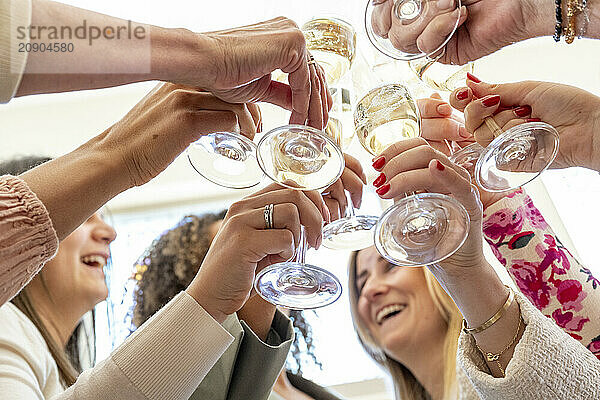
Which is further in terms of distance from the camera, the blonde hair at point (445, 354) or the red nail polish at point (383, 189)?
the blonde hair at point (445, 354)

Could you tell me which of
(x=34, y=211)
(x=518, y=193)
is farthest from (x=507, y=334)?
(x=34, y=211)

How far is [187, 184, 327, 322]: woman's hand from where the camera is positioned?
93 cm

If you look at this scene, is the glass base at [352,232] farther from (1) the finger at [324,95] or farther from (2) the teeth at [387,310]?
(2) the teeth at [387,310]

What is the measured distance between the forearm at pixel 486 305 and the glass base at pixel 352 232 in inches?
7.7

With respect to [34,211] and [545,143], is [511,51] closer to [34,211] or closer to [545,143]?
[545,143]

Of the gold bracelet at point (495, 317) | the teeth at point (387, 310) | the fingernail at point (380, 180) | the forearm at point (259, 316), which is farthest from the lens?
the teeth at point (387, 310)

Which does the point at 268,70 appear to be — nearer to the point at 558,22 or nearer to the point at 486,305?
the point at 558,22

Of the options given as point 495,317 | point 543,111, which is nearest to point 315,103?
point 543,111

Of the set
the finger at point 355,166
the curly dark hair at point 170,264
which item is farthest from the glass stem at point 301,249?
the curly dark hair at point 170,264

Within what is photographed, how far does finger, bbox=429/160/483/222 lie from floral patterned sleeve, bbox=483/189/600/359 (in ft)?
1.17

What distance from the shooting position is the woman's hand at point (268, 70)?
742 millimetres

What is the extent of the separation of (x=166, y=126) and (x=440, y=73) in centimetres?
35

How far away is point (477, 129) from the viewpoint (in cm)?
90

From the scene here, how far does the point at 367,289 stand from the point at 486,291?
0.77 m
